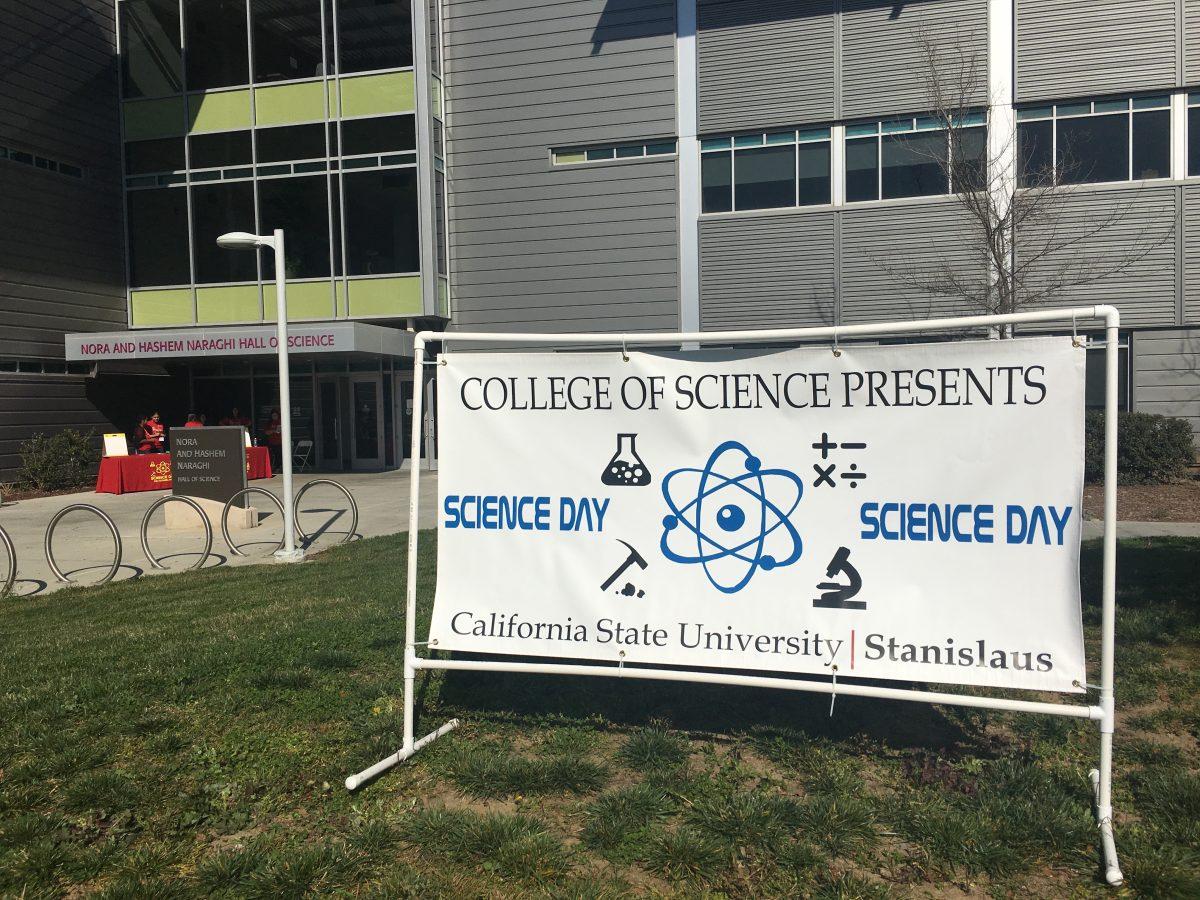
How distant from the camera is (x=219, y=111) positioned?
22453 millimetres

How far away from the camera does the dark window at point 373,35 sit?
21.4 meters

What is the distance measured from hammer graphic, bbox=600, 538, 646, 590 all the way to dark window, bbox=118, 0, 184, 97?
77.9ft

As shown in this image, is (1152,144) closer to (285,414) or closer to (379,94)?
(379,94)

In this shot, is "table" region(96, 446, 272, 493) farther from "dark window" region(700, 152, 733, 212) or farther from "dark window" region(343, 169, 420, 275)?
"dark window" region(700, 152, 733, 212)

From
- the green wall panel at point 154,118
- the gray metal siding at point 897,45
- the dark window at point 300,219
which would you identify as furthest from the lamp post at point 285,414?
the green wall panel at point 154,118

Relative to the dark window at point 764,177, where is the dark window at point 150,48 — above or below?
above

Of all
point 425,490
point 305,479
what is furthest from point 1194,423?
point 305,479

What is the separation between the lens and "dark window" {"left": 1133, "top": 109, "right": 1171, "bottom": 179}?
18078mm

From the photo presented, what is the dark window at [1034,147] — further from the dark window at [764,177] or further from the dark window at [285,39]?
the dark window at [285,39]

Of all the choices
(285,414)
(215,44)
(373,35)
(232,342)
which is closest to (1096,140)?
(373,35)

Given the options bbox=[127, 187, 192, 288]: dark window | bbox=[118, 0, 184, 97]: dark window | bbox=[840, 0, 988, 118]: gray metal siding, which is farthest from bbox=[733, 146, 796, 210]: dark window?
bbox=[118, 0, 184, 97]: dark window

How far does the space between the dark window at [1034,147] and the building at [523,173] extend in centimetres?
6

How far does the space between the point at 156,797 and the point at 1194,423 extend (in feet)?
67.2

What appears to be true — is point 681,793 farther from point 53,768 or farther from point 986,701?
point 53,768
